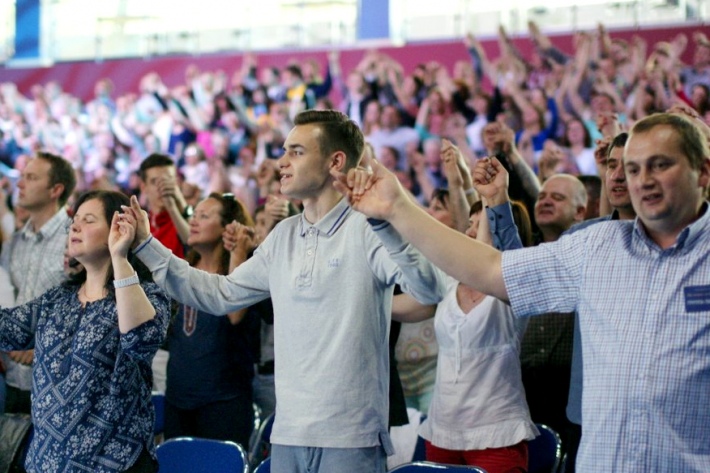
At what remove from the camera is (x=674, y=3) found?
288 inches

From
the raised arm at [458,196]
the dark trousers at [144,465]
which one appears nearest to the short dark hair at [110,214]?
the dark trousers at [144,465]

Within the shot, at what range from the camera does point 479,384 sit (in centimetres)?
310

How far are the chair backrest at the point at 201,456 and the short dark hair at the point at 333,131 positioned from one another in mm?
1056

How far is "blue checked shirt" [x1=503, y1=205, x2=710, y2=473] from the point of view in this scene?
1670 mm

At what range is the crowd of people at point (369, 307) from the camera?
1749mm

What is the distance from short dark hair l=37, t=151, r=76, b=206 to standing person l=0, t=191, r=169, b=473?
1.58 m

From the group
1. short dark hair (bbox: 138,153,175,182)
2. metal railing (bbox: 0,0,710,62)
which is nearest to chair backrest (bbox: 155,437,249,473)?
short dark hair (bbox: 138,153,175,182)

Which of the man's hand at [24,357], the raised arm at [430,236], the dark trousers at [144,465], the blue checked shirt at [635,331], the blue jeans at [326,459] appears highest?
the raised arm at [430,236]

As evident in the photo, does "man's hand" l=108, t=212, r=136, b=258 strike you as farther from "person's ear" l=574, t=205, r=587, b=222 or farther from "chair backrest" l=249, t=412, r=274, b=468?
"person's ear" l=574, t=205, r=587, b=222

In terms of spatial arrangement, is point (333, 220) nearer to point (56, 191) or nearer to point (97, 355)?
point (97, 355)

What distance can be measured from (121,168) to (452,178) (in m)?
6.38

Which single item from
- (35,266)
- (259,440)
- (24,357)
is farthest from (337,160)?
(35,266)

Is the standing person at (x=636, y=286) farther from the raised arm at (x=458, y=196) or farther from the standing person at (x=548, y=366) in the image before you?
the standing person at (x=548, y=366)

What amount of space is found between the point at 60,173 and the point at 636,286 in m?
3.19
